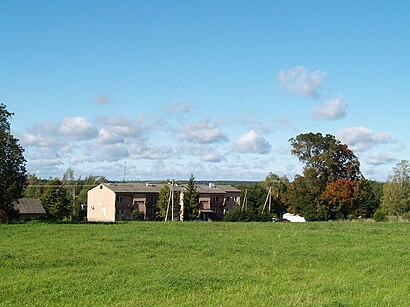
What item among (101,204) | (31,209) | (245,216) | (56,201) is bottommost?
(245,216)

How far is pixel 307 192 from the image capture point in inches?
2655

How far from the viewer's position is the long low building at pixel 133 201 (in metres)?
85.8

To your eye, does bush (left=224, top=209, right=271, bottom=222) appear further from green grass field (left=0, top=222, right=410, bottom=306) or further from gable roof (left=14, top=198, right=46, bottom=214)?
green grass field (left=0, top=222, right=410, bottom=306)

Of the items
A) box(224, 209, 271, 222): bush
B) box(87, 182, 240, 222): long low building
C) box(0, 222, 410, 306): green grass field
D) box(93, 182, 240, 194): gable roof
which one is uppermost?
box(93, 182, 240, 194): gable roof

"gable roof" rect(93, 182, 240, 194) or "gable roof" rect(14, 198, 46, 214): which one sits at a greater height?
"gable roof" rect(93, 182, 240, 194)

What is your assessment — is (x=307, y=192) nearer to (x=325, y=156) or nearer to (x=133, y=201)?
(x=325, y=156)

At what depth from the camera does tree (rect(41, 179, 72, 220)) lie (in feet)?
255

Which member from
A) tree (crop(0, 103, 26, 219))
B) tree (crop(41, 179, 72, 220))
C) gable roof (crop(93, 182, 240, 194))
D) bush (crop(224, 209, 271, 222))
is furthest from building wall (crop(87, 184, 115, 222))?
tree (crop(0, 103, 26, 219))

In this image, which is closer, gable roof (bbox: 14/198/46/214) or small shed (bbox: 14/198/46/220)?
small shed (bbox: 14/198/46/220)

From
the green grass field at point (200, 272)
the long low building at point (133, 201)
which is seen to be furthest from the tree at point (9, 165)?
the long low building at point (133, 201)

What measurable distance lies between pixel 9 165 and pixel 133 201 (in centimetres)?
4911

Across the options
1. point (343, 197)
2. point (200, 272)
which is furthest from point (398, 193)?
point (200, 272)

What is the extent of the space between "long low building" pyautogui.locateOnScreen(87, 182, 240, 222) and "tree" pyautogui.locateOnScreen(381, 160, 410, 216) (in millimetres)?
26695

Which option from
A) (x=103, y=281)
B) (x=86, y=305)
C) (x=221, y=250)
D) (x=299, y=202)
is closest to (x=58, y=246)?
(x=221, y=250)
